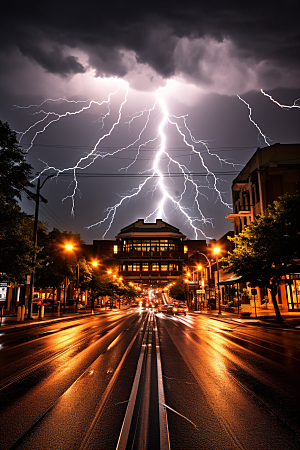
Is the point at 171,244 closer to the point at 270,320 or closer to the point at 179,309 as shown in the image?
the point at 179,309

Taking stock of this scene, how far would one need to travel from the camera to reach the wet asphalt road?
4.13 meters

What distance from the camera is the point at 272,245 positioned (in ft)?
80.4

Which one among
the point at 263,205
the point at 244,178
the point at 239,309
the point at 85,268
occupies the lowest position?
the point at 239,309

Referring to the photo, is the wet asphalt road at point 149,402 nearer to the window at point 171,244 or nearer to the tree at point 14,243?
the tree at point 14,243

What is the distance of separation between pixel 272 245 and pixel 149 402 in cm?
2140

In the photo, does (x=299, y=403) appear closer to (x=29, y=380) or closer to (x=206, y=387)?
(x=206, y=387)

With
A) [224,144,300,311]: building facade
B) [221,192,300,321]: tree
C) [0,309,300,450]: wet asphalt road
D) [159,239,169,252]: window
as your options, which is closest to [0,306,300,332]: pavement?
[221,192,300,321]: tree

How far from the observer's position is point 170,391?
638 centimetres

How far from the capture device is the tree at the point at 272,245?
2433 centimetres

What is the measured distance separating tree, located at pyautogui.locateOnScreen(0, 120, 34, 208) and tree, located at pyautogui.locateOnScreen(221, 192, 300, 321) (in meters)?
19.2

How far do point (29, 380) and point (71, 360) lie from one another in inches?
101

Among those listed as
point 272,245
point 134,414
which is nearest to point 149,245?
point 272,245

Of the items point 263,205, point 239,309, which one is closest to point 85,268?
point 239,309

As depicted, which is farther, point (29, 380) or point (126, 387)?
point (29, 380)
